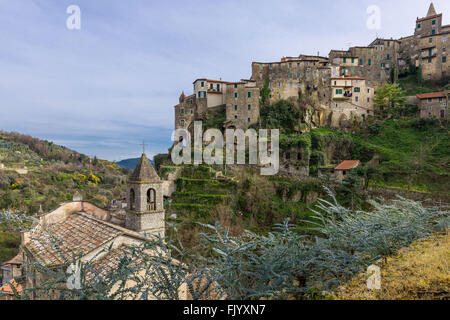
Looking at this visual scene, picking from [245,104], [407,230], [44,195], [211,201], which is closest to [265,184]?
[211,201]

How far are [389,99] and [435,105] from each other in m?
5.98

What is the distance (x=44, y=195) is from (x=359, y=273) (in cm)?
5006

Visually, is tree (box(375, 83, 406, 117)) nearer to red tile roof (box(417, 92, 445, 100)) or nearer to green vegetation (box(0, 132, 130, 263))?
red tile roof (box(417, 92, 445, 100))

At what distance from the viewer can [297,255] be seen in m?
3.90

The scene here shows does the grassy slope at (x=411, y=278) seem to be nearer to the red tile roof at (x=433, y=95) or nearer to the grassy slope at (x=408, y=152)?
the grassy slope at (x=408, y=152)

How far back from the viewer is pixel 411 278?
374cm

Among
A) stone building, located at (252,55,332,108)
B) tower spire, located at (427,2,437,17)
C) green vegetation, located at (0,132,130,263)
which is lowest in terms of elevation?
green vegetation, located at (0,132,130,263)

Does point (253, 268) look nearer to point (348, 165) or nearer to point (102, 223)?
point (102, 223)

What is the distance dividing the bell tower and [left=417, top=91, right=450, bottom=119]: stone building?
40668 mm

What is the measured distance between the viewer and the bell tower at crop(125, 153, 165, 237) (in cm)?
1377

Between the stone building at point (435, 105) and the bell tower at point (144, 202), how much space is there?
40668 mm

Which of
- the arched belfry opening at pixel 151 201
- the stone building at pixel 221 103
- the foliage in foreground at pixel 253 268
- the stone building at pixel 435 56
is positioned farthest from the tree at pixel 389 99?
the foliage in foreground at pixel 253 268

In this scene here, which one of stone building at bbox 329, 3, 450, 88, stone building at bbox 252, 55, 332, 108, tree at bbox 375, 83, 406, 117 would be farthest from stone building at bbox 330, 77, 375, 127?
stone building at bbox 329, 3, 450, 88
